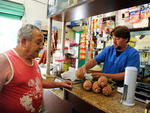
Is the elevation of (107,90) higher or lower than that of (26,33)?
lower

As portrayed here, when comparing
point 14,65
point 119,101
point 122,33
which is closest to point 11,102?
point 14,65

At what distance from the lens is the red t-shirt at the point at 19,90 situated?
36.4 inches

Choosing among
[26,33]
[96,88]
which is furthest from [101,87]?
[26,33]

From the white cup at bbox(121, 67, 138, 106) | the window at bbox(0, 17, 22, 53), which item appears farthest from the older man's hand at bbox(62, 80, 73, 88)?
the window at bbox(0, 17, 22, 53)

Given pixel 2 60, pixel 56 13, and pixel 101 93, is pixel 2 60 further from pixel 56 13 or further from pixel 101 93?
pixel 56 13

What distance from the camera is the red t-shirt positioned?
0.93m

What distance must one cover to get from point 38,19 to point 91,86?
3.26 metres

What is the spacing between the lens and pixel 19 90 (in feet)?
3.13

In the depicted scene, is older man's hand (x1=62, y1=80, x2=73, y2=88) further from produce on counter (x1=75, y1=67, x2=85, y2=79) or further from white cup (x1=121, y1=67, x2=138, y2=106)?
white cup (x1=121, y1=67, x2=138, y2=106)

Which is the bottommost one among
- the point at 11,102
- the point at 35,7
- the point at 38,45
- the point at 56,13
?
the point at 11,102

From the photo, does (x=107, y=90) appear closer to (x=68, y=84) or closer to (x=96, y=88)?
(x=96, y=88)

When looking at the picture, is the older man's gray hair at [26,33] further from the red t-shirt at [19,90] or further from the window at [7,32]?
the window at [7,32]

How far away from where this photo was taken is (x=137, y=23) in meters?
2.19

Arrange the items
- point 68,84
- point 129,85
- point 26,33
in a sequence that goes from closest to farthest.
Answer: point 129,85 < point 26,33 < point 68,84
